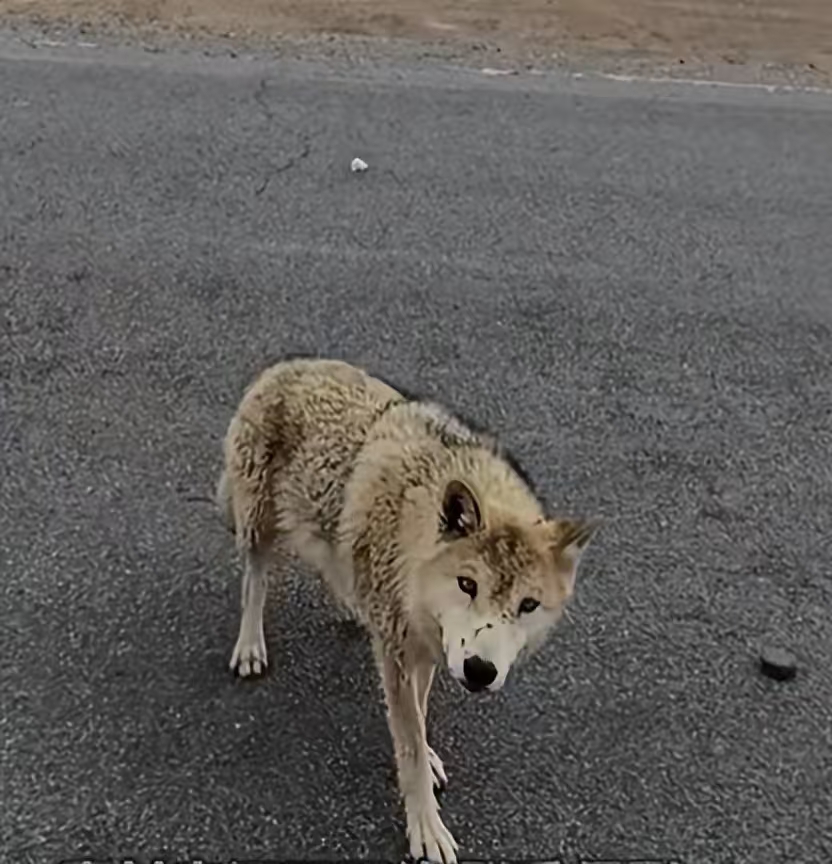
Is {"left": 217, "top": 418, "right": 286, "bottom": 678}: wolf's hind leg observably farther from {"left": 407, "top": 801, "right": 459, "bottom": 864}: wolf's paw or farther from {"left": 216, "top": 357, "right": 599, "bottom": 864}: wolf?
{"left": 407, "top": 801, "right": 459, "bottom": 864}: wolf's paw

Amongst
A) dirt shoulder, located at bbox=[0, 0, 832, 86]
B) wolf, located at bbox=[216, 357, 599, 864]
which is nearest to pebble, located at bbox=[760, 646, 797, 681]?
wolf, located at bbox=[216, 357, 599, 864]

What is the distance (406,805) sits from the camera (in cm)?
332

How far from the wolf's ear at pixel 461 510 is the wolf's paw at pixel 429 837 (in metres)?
0.75

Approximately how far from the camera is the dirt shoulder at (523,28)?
8609mm

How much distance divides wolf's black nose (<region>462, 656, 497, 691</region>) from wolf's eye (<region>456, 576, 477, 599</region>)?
0.49ft

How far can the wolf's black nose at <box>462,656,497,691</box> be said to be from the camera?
9.31 feet

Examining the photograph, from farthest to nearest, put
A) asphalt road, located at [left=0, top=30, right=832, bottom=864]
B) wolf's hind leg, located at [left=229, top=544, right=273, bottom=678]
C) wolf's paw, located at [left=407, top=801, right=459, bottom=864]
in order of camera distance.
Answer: wolf's hind leg, located at [left=229, top=544, right=273, bottom=678], asphalt road, located at [left=0, top=30, right=832, bottom=864], wolf's paw, located at [left=407, top=801, right=459, bottom=864]

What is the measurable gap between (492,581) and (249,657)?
109 cm

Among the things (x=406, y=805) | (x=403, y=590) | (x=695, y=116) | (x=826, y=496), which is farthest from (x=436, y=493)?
(x=695, y=116)

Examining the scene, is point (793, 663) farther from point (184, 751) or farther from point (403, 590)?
point (184, 751)

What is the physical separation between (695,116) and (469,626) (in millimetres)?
5599

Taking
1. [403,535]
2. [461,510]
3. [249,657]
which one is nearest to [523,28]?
[249,657]

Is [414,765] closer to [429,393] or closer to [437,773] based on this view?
[437,773]

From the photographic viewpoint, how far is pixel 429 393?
5.11 meters
